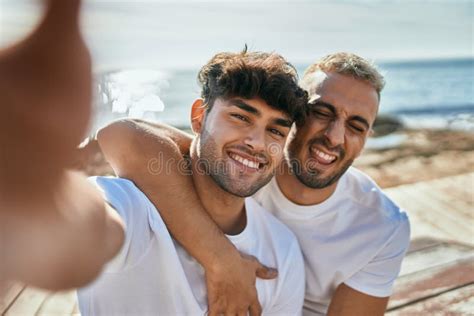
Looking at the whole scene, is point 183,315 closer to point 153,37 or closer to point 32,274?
point 32,274

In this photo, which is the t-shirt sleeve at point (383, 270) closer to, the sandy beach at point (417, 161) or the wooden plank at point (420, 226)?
the wooden plank at point (420, 226)

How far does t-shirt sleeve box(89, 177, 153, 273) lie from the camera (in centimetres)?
154

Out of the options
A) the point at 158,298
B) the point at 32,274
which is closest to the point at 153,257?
the point at 158,298

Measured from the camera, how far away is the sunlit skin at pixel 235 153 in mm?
1957

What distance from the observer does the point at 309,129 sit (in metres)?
2.21

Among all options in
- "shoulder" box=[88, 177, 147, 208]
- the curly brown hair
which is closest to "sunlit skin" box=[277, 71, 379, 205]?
the curly brown hair

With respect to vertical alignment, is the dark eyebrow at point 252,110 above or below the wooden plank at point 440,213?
above

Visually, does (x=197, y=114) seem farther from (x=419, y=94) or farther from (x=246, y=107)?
(x=419, y=94)

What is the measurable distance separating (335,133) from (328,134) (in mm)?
29

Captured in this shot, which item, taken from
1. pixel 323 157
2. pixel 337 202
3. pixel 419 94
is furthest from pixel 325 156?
pixel 419 94

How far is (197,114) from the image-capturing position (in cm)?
219

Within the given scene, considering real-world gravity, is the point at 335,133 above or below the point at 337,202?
above

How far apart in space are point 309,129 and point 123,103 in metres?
1.28

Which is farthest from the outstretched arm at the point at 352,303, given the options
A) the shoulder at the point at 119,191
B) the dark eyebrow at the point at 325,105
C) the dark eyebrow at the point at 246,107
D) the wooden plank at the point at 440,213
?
the wooden plank at the point at 440,213
